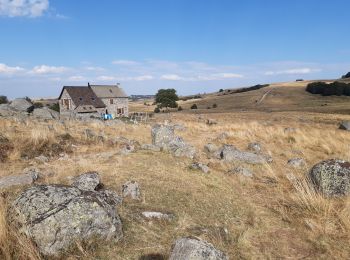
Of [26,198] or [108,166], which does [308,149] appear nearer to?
[108,166]

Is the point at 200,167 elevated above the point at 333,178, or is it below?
below

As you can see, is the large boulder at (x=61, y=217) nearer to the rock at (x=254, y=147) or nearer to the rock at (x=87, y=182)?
the rock at (x=87, y=182)

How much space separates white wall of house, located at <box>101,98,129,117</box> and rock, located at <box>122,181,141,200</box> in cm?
6151

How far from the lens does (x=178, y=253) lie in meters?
4.98

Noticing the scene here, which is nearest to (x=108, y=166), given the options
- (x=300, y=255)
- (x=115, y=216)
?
(x=115, y=216)

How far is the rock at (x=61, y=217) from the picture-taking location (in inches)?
225

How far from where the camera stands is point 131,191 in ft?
29.2

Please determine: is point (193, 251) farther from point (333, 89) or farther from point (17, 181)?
point (333, 89)

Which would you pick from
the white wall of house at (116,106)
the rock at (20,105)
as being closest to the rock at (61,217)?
the rock at (20,105)

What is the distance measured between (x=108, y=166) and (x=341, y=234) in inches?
283

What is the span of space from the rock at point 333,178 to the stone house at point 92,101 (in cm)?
5180

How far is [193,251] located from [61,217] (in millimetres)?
2346

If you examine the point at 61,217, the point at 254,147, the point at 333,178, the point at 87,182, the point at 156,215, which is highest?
the point at 61,217

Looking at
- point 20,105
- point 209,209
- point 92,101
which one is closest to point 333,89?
point 92,101
